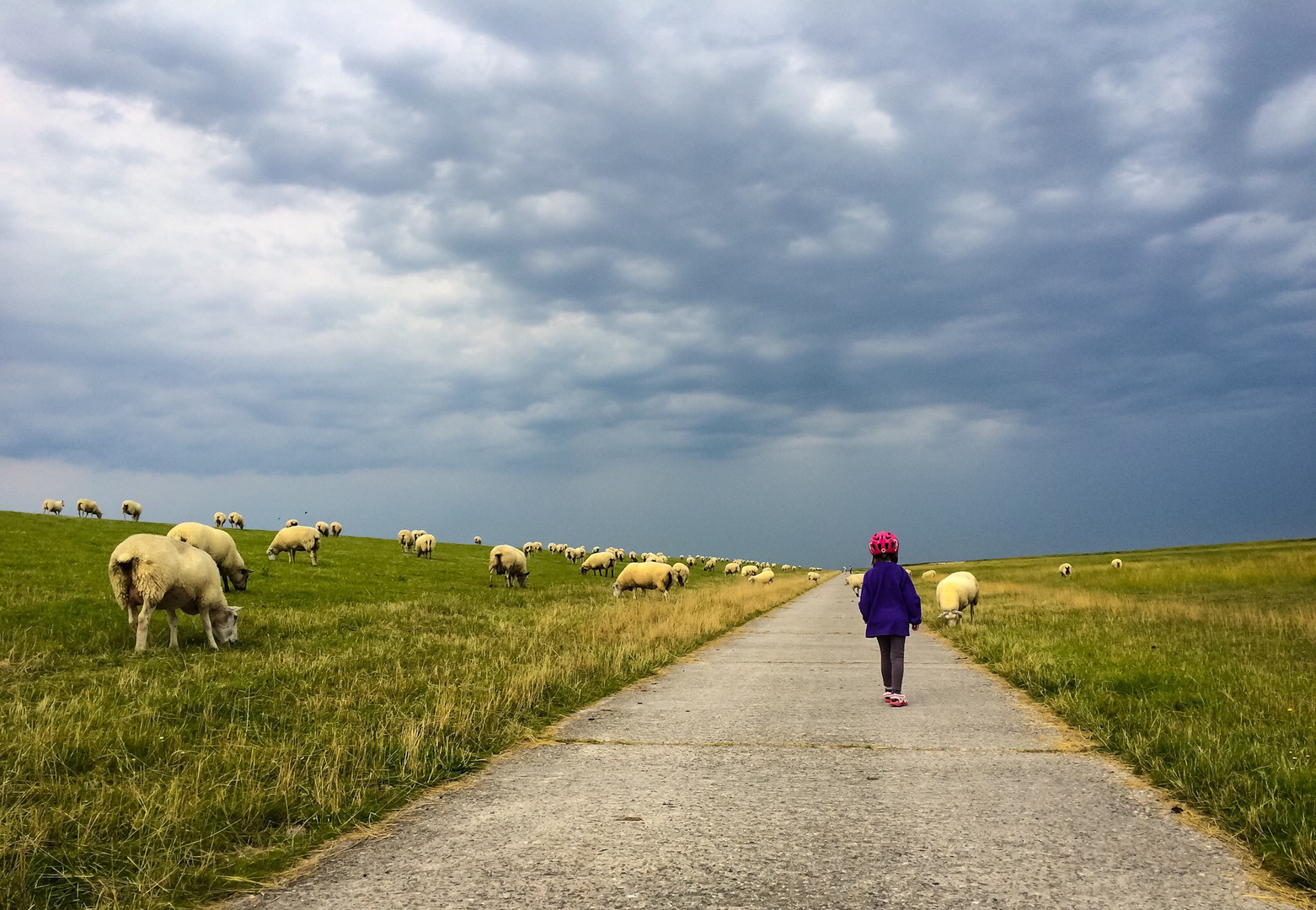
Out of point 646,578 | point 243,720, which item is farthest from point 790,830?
point 646,578

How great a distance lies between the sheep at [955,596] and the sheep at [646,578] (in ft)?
40.5

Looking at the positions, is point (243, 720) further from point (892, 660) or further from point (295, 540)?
point (295, 540)

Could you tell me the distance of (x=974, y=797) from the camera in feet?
18.1

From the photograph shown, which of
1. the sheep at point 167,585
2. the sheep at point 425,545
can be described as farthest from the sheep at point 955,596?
Result: the sheep at point 425,545

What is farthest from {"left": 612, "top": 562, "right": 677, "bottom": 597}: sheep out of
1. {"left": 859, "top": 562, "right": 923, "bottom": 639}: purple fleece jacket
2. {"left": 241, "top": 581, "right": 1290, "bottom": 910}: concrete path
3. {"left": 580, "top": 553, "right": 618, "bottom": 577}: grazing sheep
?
{"left": 241, "top": 581, "right": 1290, "bottom": 910}: concrete path

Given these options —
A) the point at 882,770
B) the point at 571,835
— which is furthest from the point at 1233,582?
the point at 571,835

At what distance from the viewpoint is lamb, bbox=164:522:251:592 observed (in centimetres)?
2333

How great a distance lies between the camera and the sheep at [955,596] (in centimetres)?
2197

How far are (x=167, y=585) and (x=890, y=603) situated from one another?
41.4ft

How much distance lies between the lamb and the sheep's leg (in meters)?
9.72

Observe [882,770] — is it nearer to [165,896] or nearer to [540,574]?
[165,896]

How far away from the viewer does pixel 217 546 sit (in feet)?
77.2

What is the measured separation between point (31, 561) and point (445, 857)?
104 ft

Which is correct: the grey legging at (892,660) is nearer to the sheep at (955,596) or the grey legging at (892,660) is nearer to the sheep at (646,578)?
the sheep at (955,596)
